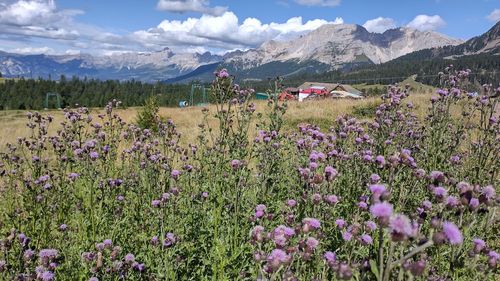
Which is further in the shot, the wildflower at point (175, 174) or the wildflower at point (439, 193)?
the wildflower at point (175, 174)

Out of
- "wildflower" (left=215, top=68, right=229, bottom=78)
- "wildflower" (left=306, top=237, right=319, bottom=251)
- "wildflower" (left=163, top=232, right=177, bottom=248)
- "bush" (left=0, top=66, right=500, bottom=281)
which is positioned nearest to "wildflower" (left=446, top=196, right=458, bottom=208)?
"bush" (left=0, top=66, right=500, bottom=281)

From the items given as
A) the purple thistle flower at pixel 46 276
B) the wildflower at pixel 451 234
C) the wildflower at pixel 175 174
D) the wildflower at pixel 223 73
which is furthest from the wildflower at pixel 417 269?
the wildflower at pixel 223 73

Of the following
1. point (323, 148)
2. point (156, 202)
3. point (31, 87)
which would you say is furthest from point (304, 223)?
point (31, 87)

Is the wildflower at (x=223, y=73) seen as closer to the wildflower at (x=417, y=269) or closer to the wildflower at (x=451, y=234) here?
the wildflower at (x=451, y=234)

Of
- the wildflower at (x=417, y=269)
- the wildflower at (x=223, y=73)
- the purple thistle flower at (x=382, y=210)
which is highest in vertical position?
the wildflower at (x=223, y=73)

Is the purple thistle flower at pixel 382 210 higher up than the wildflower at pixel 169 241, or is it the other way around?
the purple thistle flower at pixel 382 210

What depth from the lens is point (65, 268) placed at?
4258 millimetres

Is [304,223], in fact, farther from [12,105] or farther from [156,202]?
[12,105]

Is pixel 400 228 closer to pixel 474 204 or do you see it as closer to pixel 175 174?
pixel 474 204


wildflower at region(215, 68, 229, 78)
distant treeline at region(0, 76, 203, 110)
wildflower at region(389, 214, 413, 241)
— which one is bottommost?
distant treeline at region(0, 76, 203, 110)

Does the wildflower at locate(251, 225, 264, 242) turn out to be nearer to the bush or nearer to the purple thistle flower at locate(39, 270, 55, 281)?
the bush

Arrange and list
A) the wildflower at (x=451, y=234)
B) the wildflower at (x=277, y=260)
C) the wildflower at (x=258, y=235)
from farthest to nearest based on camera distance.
Answer: the wildflower at (x=258, y=235) < the wildflower at (x=277, y=260) < the wildflower at (x=451, y=234)

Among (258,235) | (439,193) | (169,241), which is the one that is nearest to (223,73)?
(169,241)

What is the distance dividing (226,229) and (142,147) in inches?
90.2
